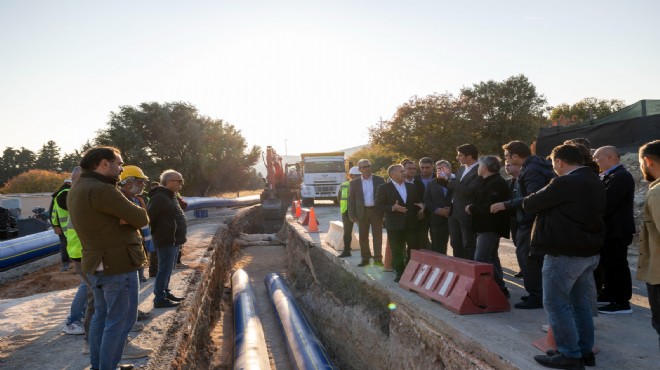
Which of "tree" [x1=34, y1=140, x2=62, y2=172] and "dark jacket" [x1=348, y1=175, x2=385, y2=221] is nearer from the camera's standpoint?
"dark jacket" [x1=348, y1=175, x2=385, y2=221]

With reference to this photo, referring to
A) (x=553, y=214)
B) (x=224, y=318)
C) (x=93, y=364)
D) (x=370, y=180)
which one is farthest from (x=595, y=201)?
(x=224, y=318)

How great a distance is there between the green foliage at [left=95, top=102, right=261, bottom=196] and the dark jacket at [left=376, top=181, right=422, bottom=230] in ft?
110

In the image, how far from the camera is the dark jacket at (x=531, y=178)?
5.41 m

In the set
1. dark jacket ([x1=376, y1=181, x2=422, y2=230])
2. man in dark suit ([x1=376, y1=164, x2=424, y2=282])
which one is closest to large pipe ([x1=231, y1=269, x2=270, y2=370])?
man in dark suit ([x1=376, y1=164, x2=424, y2=282])

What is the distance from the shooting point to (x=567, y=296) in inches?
145

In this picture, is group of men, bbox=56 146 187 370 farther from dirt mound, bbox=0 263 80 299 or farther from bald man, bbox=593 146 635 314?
dirt mound, bbox=0 263 80 299

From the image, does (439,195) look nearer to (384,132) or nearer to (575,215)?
(575,215)

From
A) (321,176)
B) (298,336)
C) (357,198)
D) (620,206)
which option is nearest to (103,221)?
(298,336)

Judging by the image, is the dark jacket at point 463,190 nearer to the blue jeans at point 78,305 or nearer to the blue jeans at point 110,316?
the blue jeans at point 110,316

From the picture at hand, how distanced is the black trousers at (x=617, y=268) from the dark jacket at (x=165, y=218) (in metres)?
5.86

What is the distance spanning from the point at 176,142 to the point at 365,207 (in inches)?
1368

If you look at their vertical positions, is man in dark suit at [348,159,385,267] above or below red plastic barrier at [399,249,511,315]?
above

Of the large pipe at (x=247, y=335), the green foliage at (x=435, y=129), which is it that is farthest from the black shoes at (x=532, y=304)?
the green foliage at (x=435, y=129)

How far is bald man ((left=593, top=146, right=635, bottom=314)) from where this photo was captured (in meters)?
5.42
